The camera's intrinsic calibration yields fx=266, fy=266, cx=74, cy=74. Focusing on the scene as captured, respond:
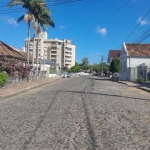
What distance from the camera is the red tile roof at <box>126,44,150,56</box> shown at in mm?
49453

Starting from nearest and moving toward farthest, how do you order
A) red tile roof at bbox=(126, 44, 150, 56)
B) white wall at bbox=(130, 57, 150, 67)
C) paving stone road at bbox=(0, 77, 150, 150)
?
paving stone road at bbox=(0, 77, 150, 150) → white wall at bbox=(130, 57, 150, 67) → red tile roof at bbox=(126, 44, 150, 56)

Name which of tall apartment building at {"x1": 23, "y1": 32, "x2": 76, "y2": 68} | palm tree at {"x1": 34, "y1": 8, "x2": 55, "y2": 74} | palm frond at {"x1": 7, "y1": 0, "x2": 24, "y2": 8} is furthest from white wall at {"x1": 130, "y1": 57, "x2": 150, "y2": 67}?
tall apartment building at {"x1": 23, "y1": 32, "x2": 76, "y2": 68}

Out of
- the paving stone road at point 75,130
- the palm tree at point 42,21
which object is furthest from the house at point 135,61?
the paving stone road at point 75,130

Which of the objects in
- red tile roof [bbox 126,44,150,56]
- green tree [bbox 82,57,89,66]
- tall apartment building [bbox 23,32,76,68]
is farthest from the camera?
green tree [bbox 82,57,89,66]

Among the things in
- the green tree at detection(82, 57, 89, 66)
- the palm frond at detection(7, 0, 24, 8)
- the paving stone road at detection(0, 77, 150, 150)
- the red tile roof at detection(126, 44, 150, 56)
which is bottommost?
the paving stone road at detection(0, 77, 150, 150)

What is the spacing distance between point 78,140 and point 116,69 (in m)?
59.2

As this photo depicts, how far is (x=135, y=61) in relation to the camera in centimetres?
4928

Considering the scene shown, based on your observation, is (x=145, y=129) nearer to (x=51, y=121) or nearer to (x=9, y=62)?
(x=51, y=121)

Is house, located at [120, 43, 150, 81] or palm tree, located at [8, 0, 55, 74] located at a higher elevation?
palm tree, located at [8, 0, 55, 74]

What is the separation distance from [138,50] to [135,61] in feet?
8.90

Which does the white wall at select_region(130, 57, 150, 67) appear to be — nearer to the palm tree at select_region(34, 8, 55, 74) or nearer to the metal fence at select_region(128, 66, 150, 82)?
the metal fence at select_region(128, 66, 150, 82)

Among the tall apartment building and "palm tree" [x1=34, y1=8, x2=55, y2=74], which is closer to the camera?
"palm tree" [x1=34, y1=8, x2=55, y2=74]

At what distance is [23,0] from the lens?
39.2m

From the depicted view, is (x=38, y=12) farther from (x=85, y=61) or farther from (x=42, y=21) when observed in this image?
(x=85, y=61)
